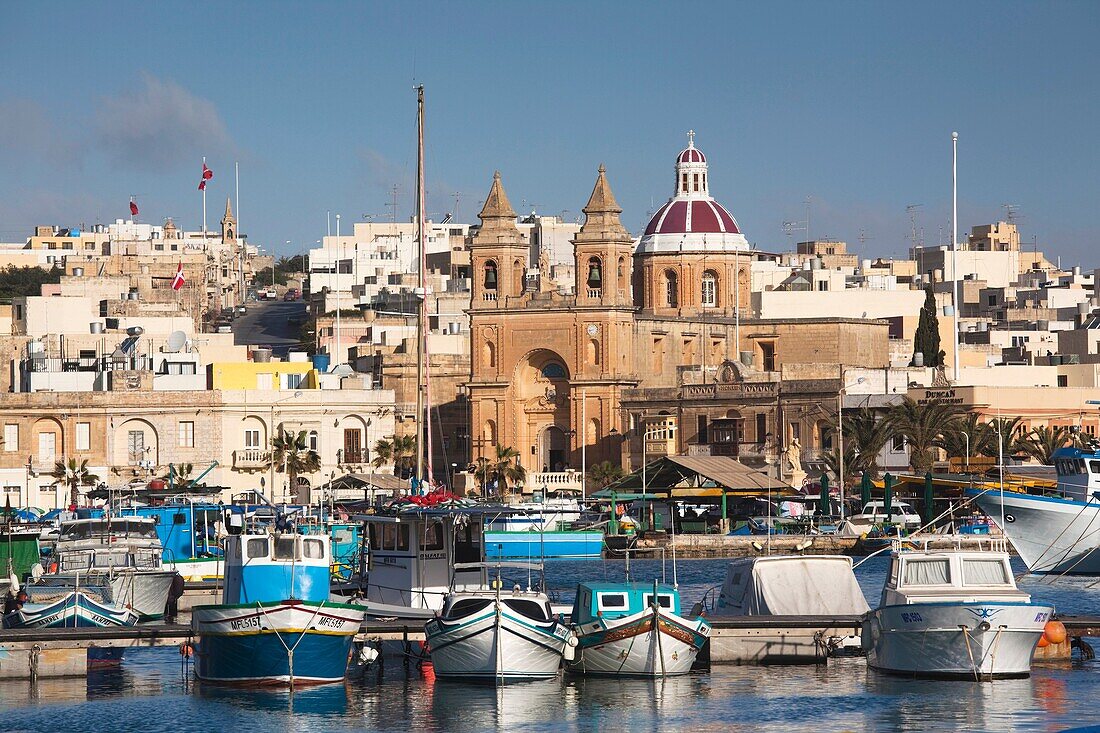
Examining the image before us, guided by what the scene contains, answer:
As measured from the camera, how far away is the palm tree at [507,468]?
311 feet

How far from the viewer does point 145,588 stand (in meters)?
46.5

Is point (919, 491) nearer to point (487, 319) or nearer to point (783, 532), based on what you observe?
point (783, 532)

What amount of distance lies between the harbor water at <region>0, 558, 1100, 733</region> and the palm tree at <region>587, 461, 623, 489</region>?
2013 inches

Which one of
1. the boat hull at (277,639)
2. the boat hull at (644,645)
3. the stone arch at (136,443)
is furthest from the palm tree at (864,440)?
the boat hull at (277,639)

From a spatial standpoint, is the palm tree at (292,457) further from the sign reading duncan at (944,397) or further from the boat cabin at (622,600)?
the boat cabin at (622,600)

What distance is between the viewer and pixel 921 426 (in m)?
84.8

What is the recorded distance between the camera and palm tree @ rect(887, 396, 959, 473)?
84.6 m

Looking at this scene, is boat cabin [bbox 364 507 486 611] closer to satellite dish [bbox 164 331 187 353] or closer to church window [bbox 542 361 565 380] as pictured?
satellite dish [bbox 164 331 187 353]

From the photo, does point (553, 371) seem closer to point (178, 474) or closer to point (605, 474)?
point (605, 474)

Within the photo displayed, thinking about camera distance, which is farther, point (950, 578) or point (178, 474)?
point (178, 474)

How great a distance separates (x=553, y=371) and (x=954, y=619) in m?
63.0

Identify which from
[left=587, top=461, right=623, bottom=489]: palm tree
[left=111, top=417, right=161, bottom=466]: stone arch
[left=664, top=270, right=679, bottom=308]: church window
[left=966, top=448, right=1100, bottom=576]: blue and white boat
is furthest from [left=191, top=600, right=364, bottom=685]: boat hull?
[left=664, top=270, right=679, bottom=308]: church window

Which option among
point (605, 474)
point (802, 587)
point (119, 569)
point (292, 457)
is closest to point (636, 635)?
point (802, 587)

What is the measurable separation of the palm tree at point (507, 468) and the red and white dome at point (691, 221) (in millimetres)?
19099
